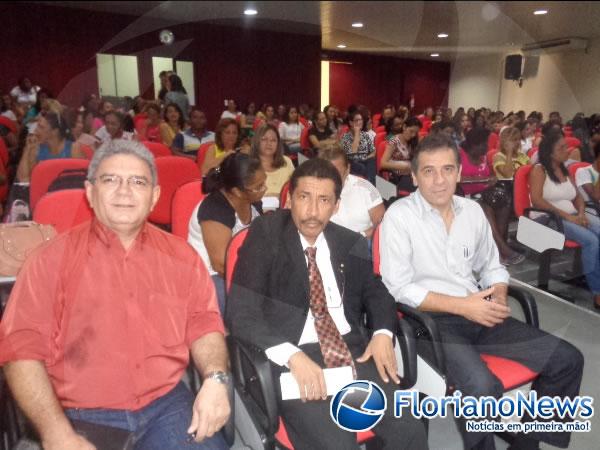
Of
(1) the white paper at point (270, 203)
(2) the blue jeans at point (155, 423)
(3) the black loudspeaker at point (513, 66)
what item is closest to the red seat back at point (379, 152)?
(1) the white paper at point (270, 203)

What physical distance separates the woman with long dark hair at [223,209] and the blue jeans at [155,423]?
672 millimetres

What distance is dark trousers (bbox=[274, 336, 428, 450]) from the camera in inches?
53.2

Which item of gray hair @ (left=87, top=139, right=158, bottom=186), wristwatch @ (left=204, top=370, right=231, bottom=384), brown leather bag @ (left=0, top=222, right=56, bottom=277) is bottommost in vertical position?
wristwatch @ (left=204, top=370, right=231, bottom=384)

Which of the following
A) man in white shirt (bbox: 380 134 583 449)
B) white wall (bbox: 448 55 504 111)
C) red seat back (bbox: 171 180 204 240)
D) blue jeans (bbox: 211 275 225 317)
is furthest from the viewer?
white wall (bbox: 448 55 504 111)

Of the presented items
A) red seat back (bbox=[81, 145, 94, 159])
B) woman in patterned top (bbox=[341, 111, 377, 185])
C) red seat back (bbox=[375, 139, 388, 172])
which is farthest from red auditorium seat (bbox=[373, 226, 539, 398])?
woman in patterned top (bbox=[341, 111, 377, 185])

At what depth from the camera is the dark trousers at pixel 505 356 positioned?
5.33ft

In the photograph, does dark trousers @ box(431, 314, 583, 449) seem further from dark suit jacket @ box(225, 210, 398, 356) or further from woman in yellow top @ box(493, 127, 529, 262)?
woman in yellow top @ box(493, 127, 529, 262)

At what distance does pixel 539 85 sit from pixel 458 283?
11.0m

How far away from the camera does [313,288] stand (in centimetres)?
167

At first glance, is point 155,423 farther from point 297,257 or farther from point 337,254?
point 337,254

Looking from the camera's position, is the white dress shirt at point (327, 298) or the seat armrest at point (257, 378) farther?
the white dress shirt at point (327, 298)

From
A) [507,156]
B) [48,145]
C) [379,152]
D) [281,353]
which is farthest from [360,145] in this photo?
[281,353]

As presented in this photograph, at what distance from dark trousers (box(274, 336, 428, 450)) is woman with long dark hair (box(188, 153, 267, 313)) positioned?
28.3 inches

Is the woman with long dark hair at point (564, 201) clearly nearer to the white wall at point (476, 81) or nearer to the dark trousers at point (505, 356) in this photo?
the dark trousers at point (505, 356)
